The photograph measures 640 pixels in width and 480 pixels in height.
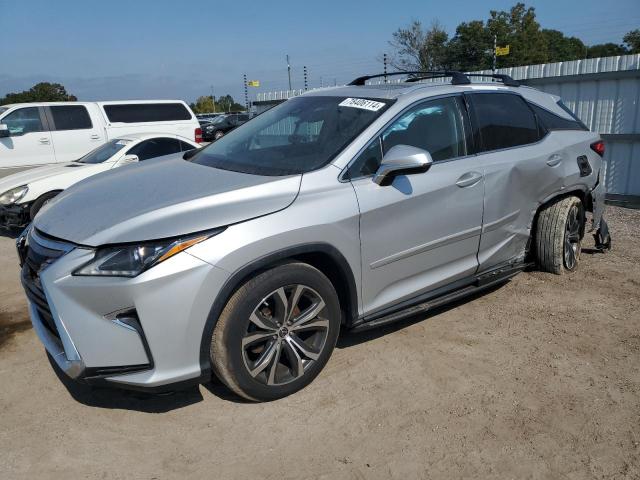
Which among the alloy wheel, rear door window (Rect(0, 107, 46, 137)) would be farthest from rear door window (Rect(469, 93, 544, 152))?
rear door window (Rect(0, 107, 46, 137))

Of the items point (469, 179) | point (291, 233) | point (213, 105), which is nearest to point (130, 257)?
point (291, 233)

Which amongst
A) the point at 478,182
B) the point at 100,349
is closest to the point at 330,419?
the point at 100,349

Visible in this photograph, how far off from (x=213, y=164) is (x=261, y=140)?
48 cm

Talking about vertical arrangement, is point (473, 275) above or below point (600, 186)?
below

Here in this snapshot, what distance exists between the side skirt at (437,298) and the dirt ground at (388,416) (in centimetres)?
31

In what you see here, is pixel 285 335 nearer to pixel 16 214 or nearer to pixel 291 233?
→ pixel 291 233

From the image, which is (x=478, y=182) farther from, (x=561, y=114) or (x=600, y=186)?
(x=600, y=186)

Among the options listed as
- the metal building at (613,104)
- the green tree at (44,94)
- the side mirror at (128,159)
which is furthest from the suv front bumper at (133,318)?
the green tree at (44,94)

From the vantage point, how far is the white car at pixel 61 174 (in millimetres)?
6883

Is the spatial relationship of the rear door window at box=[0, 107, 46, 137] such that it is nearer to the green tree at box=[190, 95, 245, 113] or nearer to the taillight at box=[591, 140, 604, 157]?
the taillight at box=[591, 140, 604, 157]

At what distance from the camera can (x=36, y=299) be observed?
113 inches

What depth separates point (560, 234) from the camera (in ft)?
15.2

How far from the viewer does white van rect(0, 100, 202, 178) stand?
388 inches

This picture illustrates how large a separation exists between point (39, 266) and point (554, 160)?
3938mm
